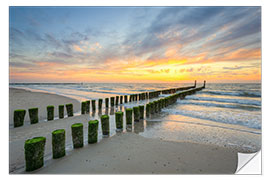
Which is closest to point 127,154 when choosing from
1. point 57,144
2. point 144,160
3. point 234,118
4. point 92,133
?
point 144,160

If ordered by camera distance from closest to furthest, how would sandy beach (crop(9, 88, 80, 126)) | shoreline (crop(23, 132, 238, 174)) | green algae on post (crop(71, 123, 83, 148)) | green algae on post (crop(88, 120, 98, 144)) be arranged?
shoreline (crop(23, 132, 238, 174))
green algae on post (crop(71, 123, 83, 148))
green algae on post (crop(88, 120, 98, 144))
sandy beach (crop(9, 88, 80, 126))

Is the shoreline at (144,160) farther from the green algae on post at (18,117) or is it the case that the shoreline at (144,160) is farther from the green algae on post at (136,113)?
the green algae on post at (18,117)

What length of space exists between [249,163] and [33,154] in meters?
5.22

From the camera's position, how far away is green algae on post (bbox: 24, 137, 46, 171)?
Answer: 2.25 meters

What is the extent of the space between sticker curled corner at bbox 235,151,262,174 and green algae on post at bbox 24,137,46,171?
4.41 metres

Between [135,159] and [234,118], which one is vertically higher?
[135,159]

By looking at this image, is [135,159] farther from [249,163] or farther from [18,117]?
[18,117]

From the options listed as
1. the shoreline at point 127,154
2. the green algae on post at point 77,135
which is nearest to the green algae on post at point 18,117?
the shoreline at point 127,154

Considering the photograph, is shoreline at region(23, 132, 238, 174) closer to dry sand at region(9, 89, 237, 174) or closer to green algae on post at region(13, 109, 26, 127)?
dry sand at region(9, 89, 237, 174)

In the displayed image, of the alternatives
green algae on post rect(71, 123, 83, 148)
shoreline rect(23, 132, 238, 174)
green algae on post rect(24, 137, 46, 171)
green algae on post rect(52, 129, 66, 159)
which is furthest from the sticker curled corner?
green algae on post rect(24, 137, 46, 171)

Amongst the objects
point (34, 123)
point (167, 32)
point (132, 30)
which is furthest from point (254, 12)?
point (34, 123)

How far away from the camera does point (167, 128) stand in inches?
201

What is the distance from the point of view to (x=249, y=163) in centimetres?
297

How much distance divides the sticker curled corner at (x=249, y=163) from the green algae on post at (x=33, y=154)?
14.5 feet
